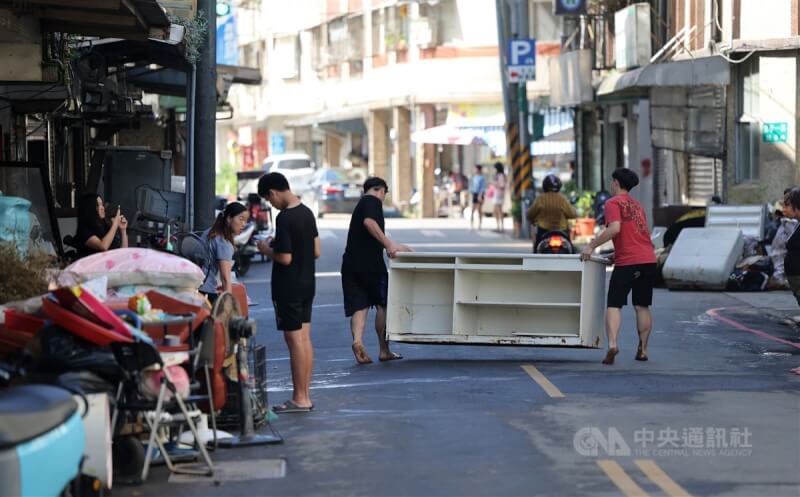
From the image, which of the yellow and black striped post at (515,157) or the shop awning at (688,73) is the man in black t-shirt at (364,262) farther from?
the yellow and black striped post at (515,157)

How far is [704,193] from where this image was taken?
105 ft

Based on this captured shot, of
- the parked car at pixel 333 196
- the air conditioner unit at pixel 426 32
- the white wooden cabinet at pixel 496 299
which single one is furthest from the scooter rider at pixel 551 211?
the air conditioner unit at pixel 426 32

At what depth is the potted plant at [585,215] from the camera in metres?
33.9

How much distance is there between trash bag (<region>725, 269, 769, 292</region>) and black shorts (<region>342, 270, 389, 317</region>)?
9.09 m

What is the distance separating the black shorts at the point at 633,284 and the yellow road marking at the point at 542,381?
1071 millimetres

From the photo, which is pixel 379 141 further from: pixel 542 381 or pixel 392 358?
pixel 542 381

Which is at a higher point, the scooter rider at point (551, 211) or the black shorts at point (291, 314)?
the scooter rider at point (551, 211)

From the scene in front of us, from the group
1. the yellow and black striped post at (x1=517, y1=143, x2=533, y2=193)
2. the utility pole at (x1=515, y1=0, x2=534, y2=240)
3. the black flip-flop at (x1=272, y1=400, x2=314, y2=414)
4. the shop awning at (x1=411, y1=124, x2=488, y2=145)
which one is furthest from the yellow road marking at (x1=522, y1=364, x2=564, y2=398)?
the shop awning at (x1=411, y1=124, x2=488, y2=145)

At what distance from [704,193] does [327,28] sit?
124 ft

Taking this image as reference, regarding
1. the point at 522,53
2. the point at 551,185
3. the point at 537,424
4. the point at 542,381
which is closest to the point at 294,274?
the point at 537,424

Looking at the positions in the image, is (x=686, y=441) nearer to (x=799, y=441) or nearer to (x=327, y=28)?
(x=799, y=441)

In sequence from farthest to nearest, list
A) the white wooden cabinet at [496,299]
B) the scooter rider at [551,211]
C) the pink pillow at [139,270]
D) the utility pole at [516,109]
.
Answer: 1. the utility pole at [516,109]
2. the scooter rider at [551,211]
3. the white wooden cabinet at [496,299]
4. the pink pillow at [139,270]

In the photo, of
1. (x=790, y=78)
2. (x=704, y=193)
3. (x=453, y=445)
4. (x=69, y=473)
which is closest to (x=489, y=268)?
(x=453, y=445)

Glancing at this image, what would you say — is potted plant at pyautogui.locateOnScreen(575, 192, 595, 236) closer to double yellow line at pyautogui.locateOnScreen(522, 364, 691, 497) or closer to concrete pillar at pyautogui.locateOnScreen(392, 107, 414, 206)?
concrete pillar at pyautogui.locateOnScreen(392, 107, 414, 206)
